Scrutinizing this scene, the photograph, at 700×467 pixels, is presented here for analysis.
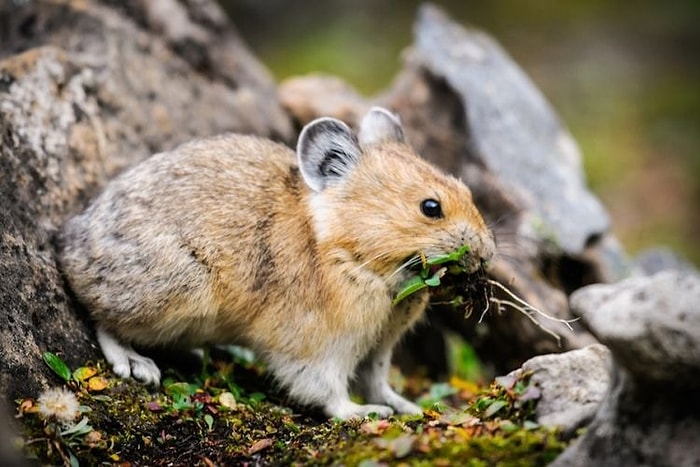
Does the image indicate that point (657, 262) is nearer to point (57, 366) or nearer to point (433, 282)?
point (433, 282)

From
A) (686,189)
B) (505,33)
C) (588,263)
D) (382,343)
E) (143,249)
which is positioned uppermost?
(505,33)

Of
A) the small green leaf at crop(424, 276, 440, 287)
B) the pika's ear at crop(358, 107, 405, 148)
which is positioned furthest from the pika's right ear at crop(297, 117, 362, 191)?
the small green leaf at crop(424, 276, 440, 287)

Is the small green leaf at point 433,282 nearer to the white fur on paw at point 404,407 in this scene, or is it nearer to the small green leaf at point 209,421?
the white fur on paw at point 404,407

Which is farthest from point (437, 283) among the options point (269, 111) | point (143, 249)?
point (269, 111)

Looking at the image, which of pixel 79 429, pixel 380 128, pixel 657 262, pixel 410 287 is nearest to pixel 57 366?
pixel 79 429

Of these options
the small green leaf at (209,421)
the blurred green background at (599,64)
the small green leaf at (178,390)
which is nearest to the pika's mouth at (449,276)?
the small green leaf at (209,421)

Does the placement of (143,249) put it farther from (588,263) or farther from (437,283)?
(588,263)

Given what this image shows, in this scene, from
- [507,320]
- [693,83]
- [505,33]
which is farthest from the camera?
[505,33]
